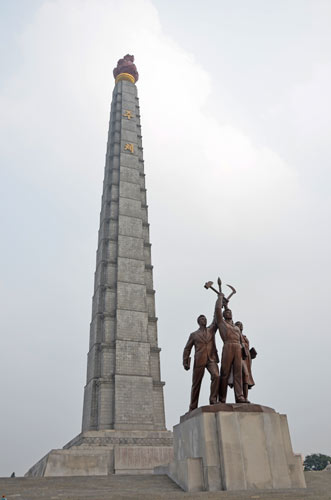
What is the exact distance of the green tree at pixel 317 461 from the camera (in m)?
44.4

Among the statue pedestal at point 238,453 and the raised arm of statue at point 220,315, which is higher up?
the raised arm of statue at point 220,315

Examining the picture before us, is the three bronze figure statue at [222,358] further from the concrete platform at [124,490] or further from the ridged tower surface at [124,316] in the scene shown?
the ridged tower surface at [124,316]

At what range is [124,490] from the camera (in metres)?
7.85

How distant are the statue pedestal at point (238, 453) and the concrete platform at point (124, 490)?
0.46 metres

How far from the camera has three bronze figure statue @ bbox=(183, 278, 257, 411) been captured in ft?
31.3

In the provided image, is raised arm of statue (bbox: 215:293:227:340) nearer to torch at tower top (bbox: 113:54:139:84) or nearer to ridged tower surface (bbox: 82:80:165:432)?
ridged tower surface (bbox: 82:80:165:432)

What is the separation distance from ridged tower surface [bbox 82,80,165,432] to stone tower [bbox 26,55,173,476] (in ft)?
0.15

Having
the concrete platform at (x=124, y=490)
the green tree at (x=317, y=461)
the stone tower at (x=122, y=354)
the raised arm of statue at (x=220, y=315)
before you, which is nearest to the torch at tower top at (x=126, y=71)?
the stone tower at (x=122, y=354)

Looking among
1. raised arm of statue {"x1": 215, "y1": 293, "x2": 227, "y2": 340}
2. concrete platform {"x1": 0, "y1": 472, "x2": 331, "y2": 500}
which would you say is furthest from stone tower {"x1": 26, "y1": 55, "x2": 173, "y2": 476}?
raised arm of statue {"x1": 215, "y1": 293, "x2": 227, "y2": 340}

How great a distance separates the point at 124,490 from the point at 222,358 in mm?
3647

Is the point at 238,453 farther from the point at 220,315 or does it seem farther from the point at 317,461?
the point at 317,461

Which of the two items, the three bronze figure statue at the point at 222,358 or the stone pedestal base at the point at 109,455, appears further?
the stone pedestal base at the point at 109,455

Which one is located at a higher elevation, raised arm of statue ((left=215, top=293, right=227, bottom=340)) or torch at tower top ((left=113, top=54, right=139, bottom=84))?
torch at tower top ((left=113, top=54, right=139, bottom=84))

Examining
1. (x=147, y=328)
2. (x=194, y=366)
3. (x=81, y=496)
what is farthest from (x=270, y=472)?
(x=147, y=328)
